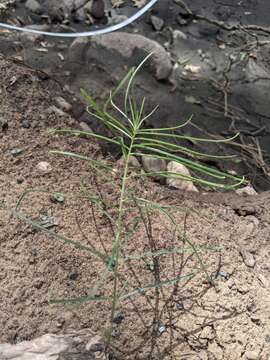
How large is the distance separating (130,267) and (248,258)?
34 cm

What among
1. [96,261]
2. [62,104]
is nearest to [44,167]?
[96,261]

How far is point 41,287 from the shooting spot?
3.80 ft

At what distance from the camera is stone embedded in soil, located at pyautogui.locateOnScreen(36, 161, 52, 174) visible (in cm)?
139

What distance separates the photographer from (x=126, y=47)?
2529 millimetres

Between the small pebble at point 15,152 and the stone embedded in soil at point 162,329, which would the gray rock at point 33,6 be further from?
the stone embedded in soil at point 162,329

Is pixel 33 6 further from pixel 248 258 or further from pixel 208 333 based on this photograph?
pixel 208 333

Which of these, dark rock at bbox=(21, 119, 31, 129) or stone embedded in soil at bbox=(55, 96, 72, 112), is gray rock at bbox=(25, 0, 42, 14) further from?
dark rock at bbox=(21, 119, 31, 129)

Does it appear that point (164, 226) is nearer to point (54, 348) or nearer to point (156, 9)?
point (54, 348)

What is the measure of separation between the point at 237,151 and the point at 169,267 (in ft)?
3.97

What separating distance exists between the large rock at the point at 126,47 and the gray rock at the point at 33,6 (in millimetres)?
499

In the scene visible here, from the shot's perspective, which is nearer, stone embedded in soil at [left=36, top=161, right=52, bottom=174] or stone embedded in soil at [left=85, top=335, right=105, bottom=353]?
stone embedded in soil at [left=85, top=335, right=105, bottom=353]

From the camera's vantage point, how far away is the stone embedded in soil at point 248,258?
1.32 m

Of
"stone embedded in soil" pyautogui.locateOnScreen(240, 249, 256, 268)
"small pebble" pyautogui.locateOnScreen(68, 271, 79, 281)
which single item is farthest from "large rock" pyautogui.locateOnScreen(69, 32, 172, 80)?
"small pebble" pyautogui.locateOnScreen(68, 271, 79, 281)

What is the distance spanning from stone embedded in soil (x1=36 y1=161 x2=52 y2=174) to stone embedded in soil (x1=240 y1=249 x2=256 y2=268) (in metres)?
0.59
